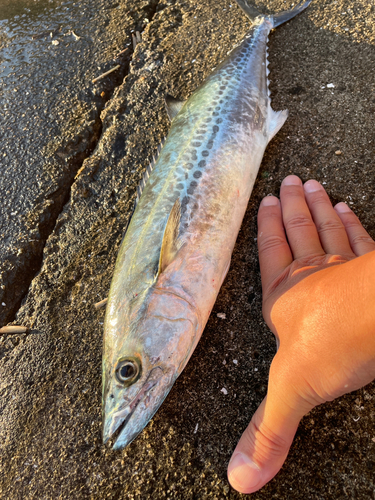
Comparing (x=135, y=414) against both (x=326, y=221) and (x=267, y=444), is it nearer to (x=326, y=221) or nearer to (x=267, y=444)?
(x=267, y=444)

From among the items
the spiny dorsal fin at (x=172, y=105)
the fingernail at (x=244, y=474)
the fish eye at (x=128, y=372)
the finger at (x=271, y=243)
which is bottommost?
the fingernail at (x=244, y=474)

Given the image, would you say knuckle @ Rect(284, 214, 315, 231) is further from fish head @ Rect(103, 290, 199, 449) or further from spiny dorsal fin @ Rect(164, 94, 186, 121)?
spiny dorsal fin @ Rect(164, 94, 186, 121)

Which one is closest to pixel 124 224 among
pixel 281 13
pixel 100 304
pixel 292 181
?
pixel 100 304

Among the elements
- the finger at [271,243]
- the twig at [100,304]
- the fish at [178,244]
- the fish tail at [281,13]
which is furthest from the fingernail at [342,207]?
the fish tail at [281,13]

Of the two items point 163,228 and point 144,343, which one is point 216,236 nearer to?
point 163,228

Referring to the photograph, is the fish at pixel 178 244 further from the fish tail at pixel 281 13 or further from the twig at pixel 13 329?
the fish tail at pixel 281 13

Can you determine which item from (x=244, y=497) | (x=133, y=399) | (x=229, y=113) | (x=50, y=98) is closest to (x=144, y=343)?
(x=133, y=399)
